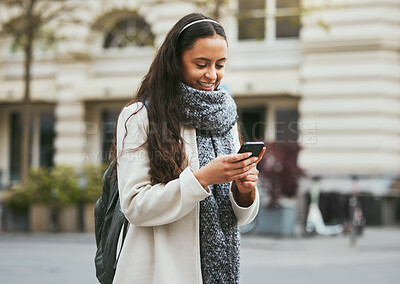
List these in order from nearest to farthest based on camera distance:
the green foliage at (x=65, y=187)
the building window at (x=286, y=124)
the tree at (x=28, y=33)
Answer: the green foliage at (x=65, y=187), the tree at (x=28, y=33), the building window at (x=286, y=124)

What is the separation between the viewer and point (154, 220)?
2311 millimetres

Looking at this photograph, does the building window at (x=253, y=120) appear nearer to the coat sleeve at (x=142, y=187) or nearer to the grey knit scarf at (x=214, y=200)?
the grey knit scarf at (x=214, y=200)

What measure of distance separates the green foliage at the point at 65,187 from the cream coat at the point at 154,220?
12554 mm

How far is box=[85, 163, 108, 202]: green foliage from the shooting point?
47.6 feet

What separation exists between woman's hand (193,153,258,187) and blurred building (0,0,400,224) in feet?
42.6

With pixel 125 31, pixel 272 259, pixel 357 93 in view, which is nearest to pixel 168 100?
pixel 272 259

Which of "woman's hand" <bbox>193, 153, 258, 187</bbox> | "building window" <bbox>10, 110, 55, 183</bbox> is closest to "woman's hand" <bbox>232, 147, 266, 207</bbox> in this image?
"woman's hand" <bbox>193, 153, 258, 187</bbox>

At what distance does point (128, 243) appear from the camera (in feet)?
7.84

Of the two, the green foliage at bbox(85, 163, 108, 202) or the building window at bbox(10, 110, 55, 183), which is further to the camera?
the building window at bbox(10, 110, 55, 183)

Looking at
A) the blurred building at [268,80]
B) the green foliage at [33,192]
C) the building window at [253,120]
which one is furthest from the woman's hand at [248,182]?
the building window at [253,120]

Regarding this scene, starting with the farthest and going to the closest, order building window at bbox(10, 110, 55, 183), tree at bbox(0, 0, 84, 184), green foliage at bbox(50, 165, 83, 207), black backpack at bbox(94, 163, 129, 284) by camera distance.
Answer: building window at bbox(10, 110, 55, 183), tree at bbox(0, 0, 84, 184), green foliage at bbox(50, 165, 83, 207), black backpack at bbox(94, 163, 129, 284)

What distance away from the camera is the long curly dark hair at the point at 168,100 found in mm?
2373

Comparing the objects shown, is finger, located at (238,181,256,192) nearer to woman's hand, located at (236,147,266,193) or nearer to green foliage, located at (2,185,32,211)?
woman's hand, located at (236,147,266,193)

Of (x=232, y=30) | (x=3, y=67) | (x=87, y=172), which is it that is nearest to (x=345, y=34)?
(x=232, y=30)
